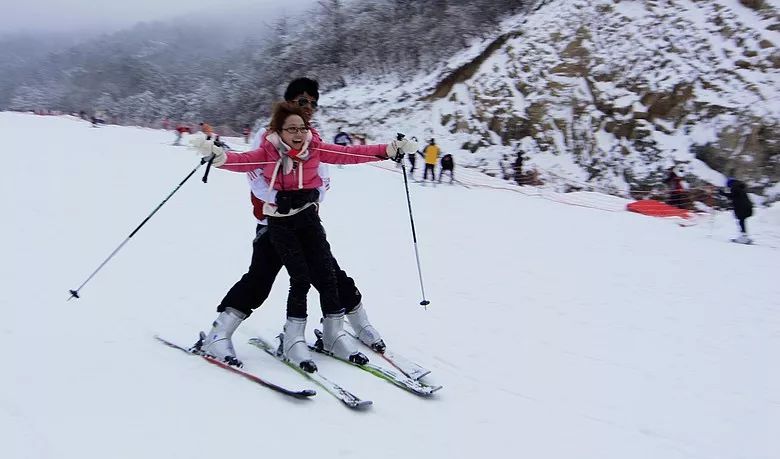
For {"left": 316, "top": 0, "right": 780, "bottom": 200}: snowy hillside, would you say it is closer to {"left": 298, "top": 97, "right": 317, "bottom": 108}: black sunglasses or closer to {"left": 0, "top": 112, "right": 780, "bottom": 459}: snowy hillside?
{"left": 0, "top": 112, "right": 780, "bottom": 459}: snowy hillside

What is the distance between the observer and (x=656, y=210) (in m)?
14.0

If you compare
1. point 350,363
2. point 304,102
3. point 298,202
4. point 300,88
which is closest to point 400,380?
point 350,363

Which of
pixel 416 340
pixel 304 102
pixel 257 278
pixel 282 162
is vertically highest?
pixel 304 102

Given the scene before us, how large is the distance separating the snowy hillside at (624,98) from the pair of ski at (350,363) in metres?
18.8

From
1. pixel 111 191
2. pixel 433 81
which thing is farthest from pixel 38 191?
pixel 433 81

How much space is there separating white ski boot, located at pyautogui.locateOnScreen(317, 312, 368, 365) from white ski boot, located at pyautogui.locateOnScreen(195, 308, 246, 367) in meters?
0.61

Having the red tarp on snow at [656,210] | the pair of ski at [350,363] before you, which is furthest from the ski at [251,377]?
the red tarp on snow at [656,210]

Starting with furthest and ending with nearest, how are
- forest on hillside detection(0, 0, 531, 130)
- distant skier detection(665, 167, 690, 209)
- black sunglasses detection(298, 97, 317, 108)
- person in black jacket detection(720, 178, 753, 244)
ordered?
forest on hillside detection(0, 0, 531, 130), distant skier detection(665, 167, 690, 209), person in black jacket detection(720, 178, 753, 244), black sunglasses detection(298, 97, 317, 108)

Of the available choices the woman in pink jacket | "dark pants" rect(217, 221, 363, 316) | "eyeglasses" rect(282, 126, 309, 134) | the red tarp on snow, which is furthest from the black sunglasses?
the red tarp on snow

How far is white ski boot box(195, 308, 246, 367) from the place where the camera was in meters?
3.98

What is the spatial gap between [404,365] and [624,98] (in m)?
23.4

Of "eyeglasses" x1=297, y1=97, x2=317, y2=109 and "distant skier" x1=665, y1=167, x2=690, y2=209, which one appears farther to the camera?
"distant skier" x1=665, y1=167, x2=690, y2=209

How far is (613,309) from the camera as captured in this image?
639 centimetres

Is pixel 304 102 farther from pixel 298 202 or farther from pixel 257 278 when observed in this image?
pixel 257 278
